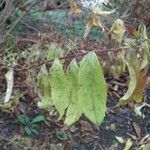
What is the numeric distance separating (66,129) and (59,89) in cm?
280

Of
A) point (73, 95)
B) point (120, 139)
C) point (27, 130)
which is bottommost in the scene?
point (120, 139)

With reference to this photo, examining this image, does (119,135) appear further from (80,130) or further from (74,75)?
(74,75)

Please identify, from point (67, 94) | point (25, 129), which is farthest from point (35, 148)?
point (67, 94)

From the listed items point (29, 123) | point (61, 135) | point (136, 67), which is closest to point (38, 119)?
point (29, 123)

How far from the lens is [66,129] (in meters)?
3.70

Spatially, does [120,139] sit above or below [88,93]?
below

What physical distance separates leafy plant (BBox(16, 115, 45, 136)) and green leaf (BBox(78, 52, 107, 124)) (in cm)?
271

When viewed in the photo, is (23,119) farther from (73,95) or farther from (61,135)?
(73,95)

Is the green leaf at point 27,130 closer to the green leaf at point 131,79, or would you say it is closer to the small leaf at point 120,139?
the small leaf at point 120,139

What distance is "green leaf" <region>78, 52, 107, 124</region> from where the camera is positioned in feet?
2.84

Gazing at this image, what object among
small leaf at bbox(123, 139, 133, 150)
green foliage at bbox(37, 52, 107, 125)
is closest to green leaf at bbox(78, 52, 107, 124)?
green foliage at bbox(37, 52, 107, 125)

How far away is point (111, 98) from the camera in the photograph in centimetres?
443

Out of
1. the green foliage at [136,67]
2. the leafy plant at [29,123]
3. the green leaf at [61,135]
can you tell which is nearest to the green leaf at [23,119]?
the leafy plant at [29,123]

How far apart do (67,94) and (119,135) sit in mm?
2990
